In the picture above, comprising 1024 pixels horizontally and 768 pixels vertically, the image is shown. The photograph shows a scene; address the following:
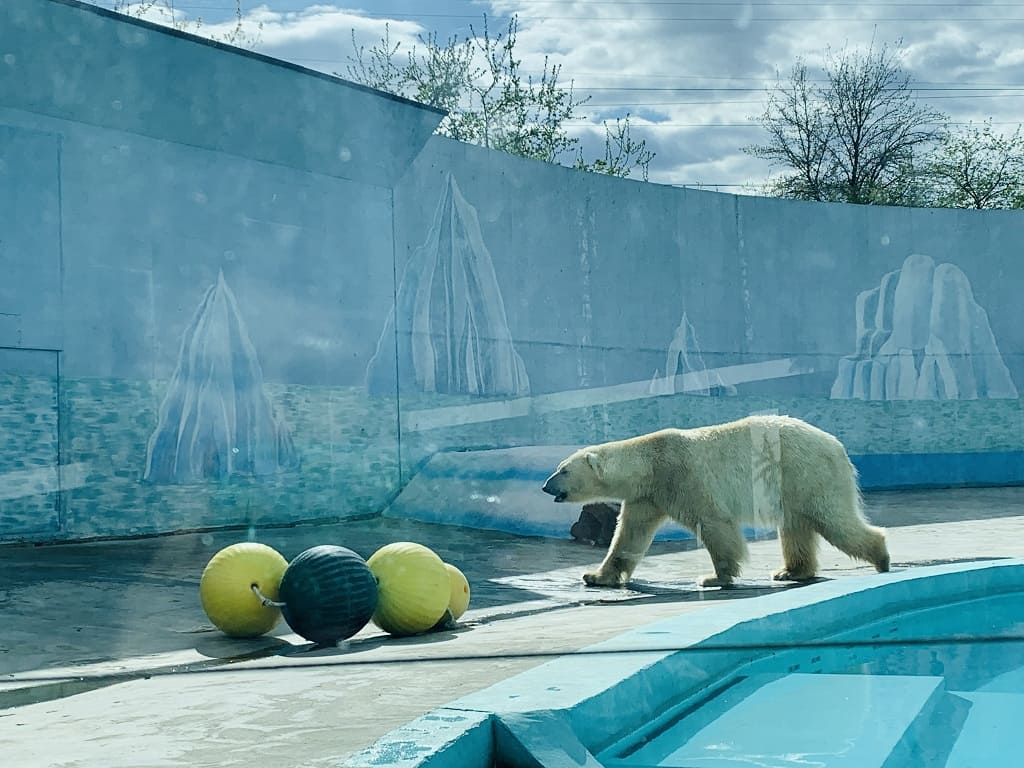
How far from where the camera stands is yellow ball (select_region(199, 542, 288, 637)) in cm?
432

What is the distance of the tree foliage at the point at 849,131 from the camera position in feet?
63.8

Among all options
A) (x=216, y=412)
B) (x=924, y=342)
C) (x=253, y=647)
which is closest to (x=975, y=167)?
(x=924, y=342)

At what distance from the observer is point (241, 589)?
4332 millimetres

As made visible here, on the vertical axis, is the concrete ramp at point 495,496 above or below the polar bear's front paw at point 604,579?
above

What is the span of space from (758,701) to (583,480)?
337 cm

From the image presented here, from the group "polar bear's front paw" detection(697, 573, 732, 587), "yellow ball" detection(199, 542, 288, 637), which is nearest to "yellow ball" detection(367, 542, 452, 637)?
"yellow ball" detection(199, 542, 288, 637)

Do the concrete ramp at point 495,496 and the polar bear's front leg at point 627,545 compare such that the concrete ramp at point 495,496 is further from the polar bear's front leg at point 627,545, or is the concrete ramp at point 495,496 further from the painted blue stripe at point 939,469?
the painted blue stripe at point 939,469

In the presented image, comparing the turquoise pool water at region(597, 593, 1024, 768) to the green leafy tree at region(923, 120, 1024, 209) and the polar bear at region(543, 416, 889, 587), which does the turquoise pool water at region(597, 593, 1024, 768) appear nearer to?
the polar bear at region(543, 416, 889, 587)

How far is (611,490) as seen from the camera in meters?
6.49

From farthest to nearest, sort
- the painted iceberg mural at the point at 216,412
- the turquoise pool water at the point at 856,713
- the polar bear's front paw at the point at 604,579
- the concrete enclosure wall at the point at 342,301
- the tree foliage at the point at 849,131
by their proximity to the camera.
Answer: the tree foliage at the point at 849,131 → the painted iceberg mural at the point at 216,412 → the concrete enclosure wall at the point at 342,301 → the polar bear's front paw at the point at 604,579 → the turquoise pool water at the point at 856,713

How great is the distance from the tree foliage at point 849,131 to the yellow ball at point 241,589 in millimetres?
16007

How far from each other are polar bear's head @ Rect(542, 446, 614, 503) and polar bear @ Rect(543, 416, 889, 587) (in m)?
0.05

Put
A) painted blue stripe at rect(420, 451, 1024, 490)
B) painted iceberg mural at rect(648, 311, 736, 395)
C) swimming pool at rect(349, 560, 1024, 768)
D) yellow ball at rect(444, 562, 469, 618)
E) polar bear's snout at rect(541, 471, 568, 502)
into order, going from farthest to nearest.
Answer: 1. painted blue stripe at rect(420, 451, 1024, 490)
2. painted iceberg mural at rect(648, 311, 736, 395)
3. polar bear's snout at rect(541, 471, 568, 502)
4. yellow ball at rect(444, 562, 469, 618)
5. swimming pool at rect(349, 560, 1024, 768)

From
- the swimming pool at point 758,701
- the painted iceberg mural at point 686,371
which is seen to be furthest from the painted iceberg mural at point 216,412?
the painted iceberg mural at point 686,371
